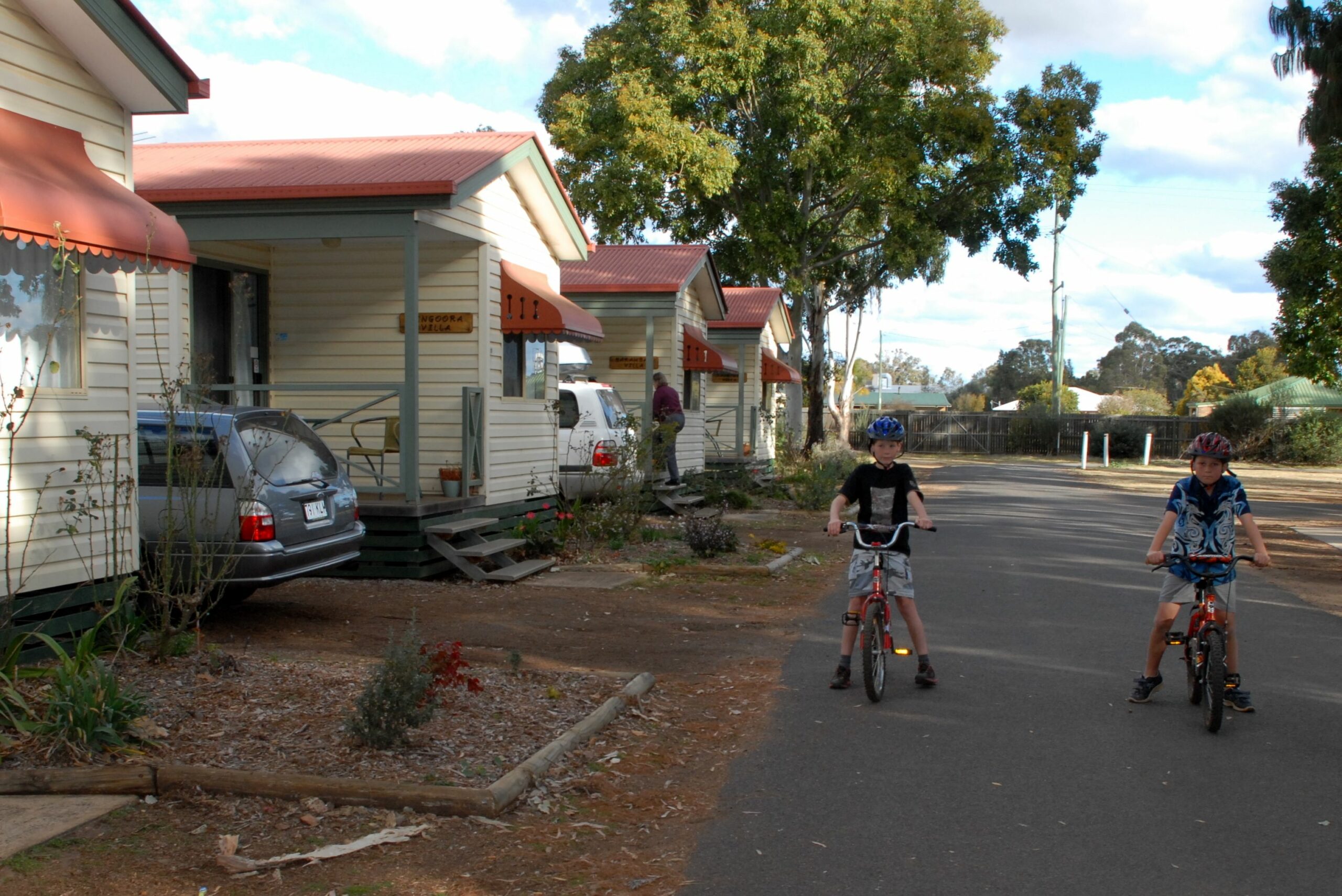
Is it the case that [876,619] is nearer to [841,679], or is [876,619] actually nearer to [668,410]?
[841,679]

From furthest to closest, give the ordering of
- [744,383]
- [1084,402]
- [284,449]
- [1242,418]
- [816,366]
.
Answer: [1084,402]
[1242,418]
[816,366]
[744,383]
[284,449]

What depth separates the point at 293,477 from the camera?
8531mm

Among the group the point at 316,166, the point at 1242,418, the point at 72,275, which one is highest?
the point at 316,166

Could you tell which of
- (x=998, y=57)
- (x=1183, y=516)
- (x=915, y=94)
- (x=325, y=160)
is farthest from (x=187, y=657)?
(x=998, y=57)

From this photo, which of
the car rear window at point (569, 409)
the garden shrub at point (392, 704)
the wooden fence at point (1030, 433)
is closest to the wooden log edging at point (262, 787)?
the garden shrub at point (392, 704)

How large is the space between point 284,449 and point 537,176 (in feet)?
20.1

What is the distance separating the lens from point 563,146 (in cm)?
3050

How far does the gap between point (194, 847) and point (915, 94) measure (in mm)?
30023

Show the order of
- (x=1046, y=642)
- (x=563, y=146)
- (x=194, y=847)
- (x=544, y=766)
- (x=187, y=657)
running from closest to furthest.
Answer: (x=194, y=847) < (x=544, y=766) < (x=187, y=657) < (x=1046, y=642) < (x=563, y=146)

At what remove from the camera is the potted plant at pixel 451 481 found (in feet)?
40.2

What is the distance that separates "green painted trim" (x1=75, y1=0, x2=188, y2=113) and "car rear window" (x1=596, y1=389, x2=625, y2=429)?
878 cm

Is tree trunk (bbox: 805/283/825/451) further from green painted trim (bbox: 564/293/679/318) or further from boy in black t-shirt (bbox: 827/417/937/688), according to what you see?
boy in black t-shirt (bbox: 827/417/937/688)

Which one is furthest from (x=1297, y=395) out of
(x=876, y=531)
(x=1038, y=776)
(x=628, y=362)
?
(x=1038, y=776)

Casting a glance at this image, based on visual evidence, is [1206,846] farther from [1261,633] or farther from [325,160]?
[325,160]
